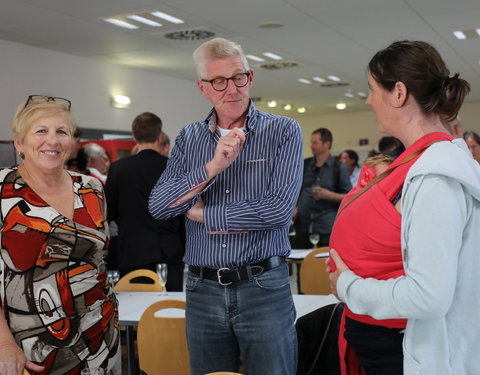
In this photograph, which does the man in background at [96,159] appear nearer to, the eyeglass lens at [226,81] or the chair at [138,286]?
the chair at [138,286]

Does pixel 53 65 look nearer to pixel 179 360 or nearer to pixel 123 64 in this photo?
pixel 123 64

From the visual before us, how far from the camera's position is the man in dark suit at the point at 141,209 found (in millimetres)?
4914

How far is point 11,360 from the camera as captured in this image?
2.13 meters

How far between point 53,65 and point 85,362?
7.12 m

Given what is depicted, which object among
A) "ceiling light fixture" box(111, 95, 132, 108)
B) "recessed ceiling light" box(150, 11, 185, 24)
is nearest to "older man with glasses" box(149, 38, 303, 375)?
"recessed ceiling light" box(150, 11, 185, 24)

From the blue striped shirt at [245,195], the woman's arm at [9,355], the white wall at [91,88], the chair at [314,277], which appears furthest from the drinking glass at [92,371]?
the white wall at [91,88]

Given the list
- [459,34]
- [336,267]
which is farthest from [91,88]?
[336,267]

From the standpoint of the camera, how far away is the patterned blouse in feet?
7.30

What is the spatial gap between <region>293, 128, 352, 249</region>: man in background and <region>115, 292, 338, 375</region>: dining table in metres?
2.85

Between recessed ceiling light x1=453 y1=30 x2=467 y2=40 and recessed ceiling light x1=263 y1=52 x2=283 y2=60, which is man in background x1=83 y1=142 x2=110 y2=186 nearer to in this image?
recessed ceiling light x1=263 y1=52 x2=283 y2=60

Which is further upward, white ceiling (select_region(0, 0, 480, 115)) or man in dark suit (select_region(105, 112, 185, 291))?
white ceiling (select_region(0, 0, 480, 115))

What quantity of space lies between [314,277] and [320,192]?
210 centimetres

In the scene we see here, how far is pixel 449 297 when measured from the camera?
1.48 metres

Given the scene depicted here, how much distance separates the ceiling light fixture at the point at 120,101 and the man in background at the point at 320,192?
4.04 meters
